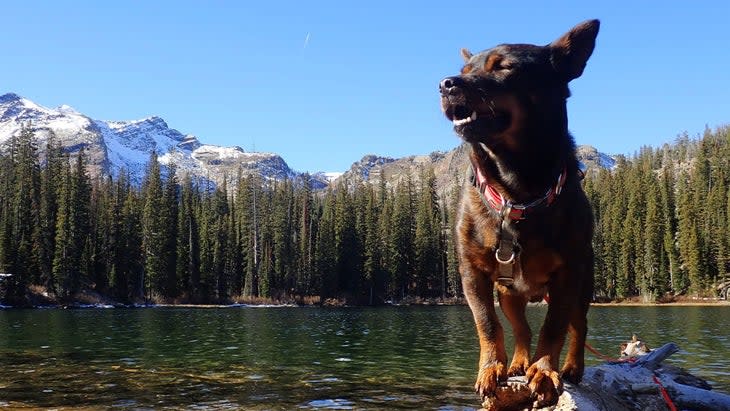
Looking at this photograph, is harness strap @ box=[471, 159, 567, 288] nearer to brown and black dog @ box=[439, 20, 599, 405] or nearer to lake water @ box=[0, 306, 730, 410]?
brown and black dog @ box=[439, 20, 599, 405]

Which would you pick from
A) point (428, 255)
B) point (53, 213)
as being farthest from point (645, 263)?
point (53, 213)

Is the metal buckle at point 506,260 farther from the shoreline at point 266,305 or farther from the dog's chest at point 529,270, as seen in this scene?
the shoreline at point 266,305

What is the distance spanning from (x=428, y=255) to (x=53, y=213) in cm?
5657

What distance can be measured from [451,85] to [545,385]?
1985mm

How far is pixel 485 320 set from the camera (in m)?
4.25

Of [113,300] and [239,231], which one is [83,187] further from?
[239,231]

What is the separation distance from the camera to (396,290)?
331 feet

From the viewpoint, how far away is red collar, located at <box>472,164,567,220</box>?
3.92 m

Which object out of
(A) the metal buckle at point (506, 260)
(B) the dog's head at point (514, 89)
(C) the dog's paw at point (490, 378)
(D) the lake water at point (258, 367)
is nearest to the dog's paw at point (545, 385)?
(C) the dog's paw at point (490, 378)

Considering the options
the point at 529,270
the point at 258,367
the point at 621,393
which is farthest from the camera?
the point at 258,367

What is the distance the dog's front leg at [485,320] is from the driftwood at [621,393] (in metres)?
0.14

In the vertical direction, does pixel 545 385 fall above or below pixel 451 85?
below

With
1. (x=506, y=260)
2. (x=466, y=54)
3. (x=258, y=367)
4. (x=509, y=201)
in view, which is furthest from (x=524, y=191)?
(x=258, y=367)

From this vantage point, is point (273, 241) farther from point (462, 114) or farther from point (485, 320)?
point (462, 114)
